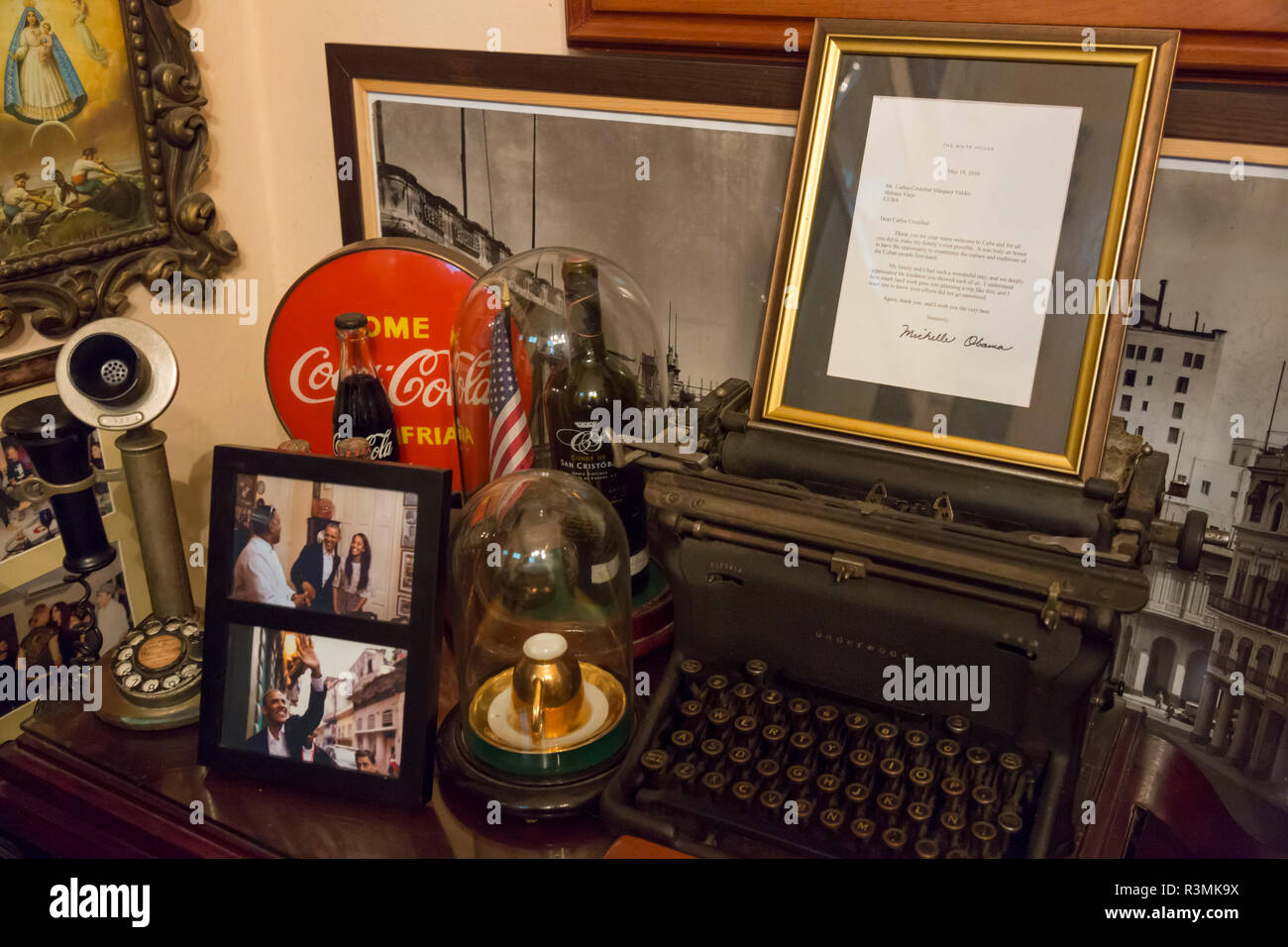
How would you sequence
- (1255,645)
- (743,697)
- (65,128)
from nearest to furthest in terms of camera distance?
(743,697)
(1255,645)
(65,128)

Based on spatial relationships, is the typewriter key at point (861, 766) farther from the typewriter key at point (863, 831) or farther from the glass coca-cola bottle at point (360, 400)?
the glass coca-cola bottle at point (360, 400)

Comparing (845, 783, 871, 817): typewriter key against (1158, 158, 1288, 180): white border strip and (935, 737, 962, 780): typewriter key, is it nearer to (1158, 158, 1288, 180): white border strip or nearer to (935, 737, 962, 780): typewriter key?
(935, 737, 962, 780): typewriter key

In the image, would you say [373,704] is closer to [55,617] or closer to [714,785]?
[714,785]

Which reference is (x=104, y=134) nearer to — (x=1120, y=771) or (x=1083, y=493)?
(x=1083, y=493)

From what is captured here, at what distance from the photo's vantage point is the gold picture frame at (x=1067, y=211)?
3.98ft

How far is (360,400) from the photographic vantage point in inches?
61.2

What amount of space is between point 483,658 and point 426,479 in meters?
0.34

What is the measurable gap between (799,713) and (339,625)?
561 millimetres

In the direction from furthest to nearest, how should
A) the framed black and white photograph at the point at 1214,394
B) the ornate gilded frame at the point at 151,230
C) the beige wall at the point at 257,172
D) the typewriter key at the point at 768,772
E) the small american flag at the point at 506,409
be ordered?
the beige wall at the point at 257,172 < the ornate gilded frame at the point at 151,230 < the small american flag at the point at 506,409 < the framed black and white photograph at the point at 1214,394 < the typewriter key at the point at 768,772

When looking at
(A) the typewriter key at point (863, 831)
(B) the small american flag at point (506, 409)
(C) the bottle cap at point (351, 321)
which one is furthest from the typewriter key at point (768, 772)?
(C) the bottle cap at point (351, 321)

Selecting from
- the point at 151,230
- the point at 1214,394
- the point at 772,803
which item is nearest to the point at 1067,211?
the point at 1214,394

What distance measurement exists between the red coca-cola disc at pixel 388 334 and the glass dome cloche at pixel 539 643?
34cm

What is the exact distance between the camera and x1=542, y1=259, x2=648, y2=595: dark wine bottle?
1.41 metres

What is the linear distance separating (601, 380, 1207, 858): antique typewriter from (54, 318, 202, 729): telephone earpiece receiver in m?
0.66
